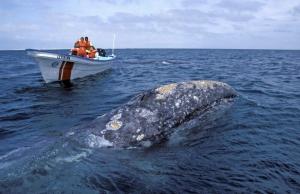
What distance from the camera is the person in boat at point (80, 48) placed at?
24.1 m

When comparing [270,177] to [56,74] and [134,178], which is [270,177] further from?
[56,74]

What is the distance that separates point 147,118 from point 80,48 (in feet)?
56.1

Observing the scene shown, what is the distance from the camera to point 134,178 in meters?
6.32

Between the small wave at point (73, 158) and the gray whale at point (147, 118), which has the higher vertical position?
the gray whale at point (147, 118)

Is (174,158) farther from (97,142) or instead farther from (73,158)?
(73,158)

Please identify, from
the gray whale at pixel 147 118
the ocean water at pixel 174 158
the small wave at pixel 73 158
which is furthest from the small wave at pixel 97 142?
the small wave at pixel 73 158

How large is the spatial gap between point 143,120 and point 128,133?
0.45m

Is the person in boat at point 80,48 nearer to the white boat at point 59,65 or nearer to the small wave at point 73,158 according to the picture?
the white boat at point 59,65

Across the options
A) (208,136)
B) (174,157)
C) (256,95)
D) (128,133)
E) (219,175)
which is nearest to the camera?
(219,175)

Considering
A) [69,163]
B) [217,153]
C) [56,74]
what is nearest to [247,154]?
[217,153]

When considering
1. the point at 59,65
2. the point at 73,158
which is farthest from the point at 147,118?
the point at 59,65

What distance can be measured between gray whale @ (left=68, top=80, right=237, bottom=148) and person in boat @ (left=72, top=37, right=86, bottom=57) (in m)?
15.9

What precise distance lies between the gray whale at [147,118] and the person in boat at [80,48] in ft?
52.3

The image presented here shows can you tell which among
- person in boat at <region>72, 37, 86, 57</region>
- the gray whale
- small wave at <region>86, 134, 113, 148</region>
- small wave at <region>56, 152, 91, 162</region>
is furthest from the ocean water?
person in boat at <region>72, 37, 86, 57</region>
